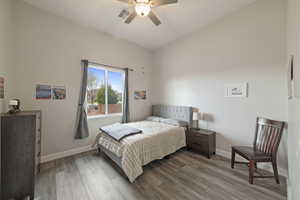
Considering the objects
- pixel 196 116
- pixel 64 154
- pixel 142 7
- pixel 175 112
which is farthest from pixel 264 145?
pixel 64 154

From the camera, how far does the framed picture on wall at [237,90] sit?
8.57 feet

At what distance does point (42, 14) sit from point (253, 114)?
16.3 ft

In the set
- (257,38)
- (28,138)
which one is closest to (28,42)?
Answer: (28,138)

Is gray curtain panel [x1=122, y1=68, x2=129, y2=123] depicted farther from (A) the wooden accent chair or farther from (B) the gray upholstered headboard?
(A) the wooden accent chair

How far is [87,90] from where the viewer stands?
3311mm

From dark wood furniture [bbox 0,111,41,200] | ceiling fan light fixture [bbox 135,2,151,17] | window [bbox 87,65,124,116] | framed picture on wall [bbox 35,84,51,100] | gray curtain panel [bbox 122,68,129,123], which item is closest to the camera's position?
dark wood furniture [bbox 0,111,41,200]

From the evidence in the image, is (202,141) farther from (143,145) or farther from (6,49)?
(6,49)

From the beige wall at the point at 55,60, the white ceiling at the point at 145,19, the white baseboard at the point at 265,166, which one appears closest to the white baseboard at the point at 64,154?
the beige wall at the point at 55,60

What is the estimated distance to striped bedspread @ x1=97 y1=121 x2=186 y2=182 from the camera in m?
2.07

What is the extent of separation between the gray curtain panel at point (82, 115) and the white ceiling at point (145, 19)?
1063 mm

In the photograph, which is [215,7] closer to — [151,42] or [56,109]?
[151,42]

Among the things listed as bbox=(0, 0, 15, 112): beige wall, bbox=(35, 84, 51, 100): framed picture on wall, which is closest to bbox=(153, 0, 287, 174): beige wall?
bbox=(35, 84, 51, 100): framed picture on wall

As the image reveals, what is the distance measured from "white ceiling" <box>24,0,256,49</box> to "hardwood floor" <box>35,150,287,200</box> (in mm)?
3317

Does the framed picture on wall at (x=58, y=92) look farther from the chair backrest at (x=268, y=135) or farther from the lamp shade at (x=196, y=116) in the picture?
the chair backrest at (x=268, y=135)
